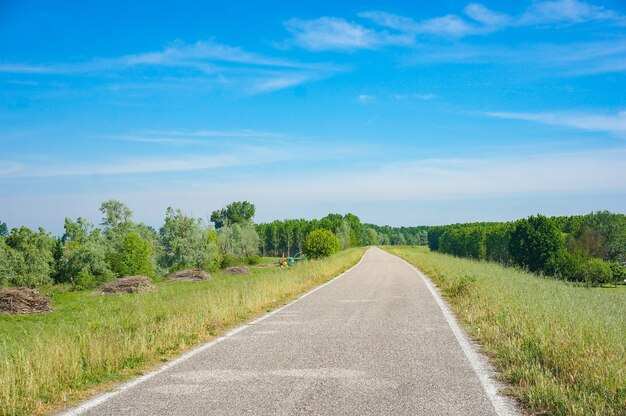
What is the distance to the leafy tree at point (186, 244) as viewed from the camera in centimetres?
5259

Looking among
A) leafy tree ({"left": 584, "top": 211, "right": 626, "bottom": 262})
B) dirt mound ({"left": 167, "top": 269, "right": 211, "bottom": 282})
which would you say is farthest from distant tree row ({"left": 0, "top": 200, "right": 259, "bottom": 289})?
leafy tree ({"left": 584, "top": 211, "right": 626, "bottom": 262})

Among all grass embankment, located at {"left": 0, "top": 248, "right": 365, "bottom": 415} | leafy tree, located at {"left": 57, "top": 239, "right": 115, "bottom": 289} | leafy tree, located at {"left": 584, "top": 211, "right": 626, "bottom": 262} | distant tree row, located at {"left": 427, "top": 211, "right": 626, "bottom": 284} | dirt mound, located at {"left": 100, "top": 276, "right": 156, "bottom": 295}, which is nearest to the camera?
grass embankment, located at {"left": 0, "top": 248, "right": 365, "bottom": 415}

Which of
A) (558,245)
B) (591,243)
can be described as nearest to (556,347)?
(558,245)

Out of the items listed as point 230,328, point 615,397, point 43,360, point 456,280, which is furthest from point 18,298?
point 615,397

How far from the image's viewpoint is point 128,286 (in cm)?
2841

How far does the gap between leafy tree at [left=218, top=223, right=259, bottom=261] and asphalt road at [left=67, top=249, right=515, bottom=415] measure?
3018 inches

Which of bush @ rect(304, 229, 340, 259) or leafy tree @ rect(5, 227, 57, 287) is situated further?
bush @ rect(304, 229, 340, 259)

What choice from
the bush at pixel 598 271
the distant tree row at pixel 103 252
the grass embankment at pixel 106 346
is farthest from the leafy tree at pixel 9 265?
the bush at pixel 598 271

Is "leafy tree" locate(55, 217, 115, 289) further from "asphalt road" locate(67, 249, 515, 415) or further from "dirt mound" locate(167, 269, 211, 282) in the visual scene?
"asphalt road" locate(67, 249, 515, 415)

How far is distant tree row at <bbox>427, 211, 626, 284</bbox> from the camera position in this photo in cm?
6850

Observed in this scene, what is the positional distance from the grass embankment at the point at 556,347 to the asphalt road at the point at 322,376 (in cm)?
48

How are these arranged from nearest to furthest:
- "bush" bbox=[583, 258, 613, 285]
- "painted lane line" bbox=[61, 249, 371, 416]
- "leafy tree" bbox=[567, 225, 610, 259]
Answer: "painted lane line" bbox=[61, 249, 371, 416] < "bush" bbox=[583, 258, 613, 285] < "leafy tree" bbox=[567, 225, 610, 259]

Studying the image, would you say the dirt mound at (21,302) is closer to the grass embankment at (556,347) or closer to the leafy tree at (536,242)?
the grass embankment at (556,347)

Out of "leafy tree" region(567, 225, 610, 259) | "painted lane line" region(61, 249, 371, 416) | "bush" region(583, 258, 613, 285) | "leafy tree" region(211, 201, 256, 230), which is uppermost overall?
"leafy tree" region(211, 201, 256, 230)
